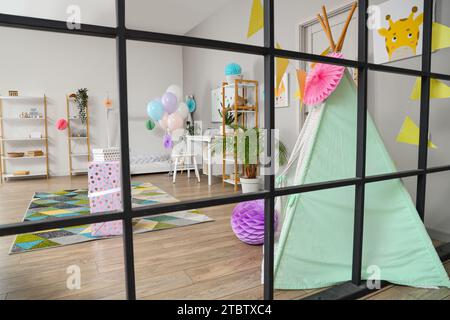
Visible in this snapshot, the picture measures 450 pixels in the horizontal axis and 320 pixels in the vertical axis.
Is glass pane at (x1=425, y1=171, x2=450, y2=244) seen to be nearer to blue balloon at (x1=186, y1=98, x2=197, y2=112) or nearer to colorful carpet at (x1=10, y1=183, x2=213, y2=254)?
colorful carpet at (x1=10, y1=183, x2=213, y2=254)

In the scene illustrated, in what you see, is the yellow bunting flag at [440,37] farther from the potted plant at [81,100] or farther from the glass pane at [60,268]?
the potted plant at [81,100]

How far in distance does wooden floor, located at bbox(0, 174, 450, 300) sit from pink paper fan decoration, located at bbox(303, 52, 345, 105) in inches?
33.5

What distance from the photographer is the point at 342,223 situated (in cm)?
132

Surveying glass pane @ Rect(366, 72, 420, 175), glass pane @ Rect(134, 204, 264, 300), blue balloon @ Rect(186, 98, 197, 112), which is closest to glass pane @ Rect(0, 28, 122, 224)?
blue balloon @ Rect(186, 98, 197, 112)

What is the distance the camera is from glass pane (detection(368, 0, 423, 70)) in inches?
78.4

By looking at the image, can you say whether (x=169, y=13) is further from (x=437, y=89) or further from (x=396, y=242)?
(x=396, y=242)

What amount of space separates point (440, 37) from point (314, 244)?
3.53 ft

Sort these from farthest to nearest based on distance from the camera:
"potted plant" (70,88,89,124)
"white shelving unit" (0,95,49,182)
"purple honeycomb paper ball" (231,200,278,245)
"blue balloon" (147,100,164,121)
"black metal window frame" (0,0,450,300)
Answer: "potted plant" (70,88,89,124) < "white shelving unit" (0,95,49,182) < "blue balloon" (147,100,164,121) < "purple honeycomb paper ball" (231,200,278,245) < "black metal window frame" (0,0,450,300)

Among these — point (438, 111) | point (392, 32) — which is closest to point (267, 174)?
point (438, 111)

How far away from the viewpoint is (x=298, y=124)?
3168 millimetres

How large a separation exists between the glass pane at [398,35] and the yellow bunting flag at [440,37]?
0.59 meters

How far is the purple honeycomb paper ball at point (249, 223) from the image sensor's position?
1.83 m

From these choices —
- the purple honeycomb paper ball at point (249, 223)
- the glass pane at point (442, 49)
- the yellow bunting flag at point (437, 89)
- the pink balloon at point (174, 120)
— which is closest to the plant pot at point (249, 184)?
the purple honeycomb paper ball at point (249, 223)

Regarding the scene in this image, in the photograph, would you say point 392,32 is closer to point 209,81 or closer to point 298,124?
point 298,124
